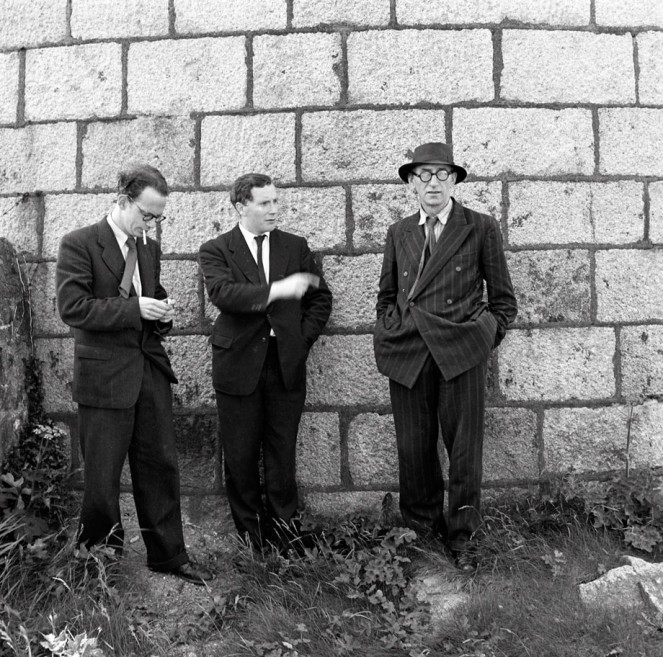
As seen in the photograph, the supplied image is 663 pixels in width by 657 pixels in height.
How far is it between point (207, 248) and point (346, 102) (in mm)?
1190

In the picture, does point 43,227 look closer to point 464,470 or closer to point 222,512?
point 222,512

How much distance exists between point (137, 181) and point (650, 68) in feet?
9.61

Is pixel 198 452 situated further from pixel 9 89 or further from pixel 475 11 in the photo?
pixel 475 11

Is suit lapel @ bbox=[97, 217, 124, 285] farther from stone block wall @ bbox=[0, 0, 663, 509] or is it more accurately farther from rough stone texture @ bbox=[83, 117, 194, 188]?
rough stone texture @ bbox=[83, 117, 194, 188]

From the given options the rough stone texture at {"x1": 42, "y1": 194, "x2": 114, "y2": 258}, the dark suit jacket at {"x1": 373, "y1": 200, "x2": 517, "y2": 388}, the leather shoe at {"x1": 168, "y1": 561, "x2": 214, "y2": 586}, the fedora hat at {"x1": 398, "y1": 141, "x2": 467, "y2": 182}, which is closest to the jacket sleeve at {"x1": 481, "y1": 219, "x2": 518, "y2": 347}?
the dark suit jacket at {"x1": 373, "y1": 200, "x2": 517, "y2": 388}

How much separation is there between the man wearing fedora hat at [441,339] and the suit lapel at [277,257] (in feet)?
1.76

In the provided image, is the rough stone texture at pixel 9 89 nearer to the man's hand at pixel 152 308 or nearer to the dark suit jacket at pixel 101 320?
the dark suit jacket at pixel 101 320

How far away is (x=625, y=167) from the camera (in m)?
4.15

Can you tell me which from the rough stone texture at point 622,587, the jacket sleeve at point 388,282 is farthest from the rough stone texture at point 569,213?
the rough stone texture at point 622,587

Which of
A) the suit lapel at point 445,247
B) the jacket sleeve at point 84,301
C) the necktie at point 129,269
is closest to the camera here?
the jacket sleeve at point 84,301

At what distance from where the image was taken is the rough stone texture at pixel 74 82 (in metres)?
4.22

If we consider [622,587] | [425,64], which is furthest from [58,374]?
[622,587]

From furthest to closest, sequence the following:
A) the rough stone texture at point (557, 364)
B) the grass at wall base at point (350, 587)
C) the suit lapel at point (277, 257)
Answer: the rough stone texture at point (557, 364), the suit lapel at point (277, 257), the grass at wall base at point (350, 587)

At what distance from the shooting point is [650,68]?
4176 mm
